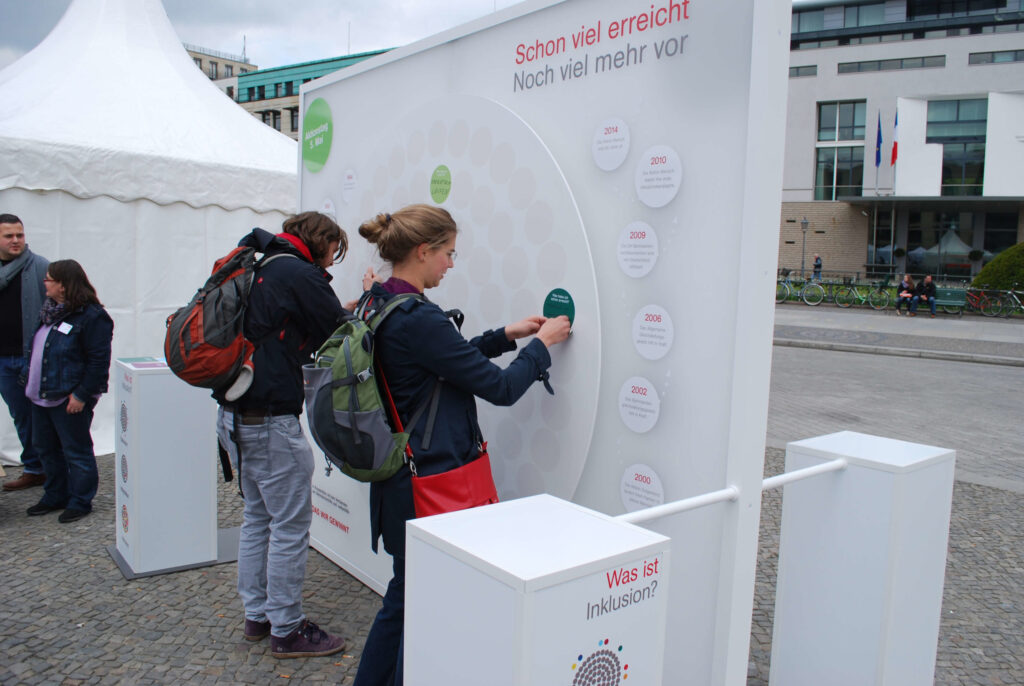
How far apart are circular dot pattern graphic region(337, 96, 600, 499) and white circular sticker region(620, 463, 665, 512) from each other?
0.20 meters

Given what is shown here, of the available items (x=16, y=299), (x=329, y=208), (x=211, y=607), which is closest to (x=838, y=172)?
(x=329, y=208)

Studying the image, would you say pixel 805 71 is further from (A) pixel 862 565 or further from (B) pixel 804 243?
(A) pixel 862 565

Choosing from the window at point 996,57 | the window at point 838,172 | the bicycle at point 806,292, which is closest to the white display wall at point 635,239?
the bicycle at point 806,292

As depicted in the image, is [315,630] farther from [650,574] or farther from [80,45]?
[80,45]

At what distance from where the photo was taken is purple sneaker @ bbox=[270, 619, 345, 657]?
3.29 metres

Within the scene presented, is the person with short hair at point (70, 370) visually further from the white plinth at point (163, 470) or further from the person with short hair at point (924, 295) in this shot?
the person with short hair at point (924, 295)

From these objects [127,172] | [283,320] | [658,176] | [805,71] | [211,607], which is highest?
[805,71]

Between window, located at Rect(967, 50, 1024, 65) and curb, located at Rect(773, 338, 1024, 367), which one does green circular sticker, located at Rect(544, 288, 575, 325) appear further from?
window, located at Rect(967, 50, 1024, 65)

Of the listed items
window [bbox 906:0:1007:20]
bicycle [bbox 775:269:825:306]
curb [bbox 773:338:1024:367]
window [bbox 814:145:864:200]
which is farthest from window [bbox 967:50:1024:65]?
curb [bbox 773:338:1024:367]

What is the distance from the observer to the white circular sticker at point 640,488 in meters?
2.43

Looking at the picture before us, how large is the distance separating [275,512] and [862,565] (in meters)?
2.22

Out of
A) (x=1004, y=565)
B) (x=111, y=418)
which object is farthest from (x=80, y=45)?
(x=1004, y=565)

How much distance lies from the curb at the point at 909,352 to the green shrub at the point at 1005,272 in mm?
11168

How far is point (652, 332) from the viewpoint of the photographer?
7.89 ft
